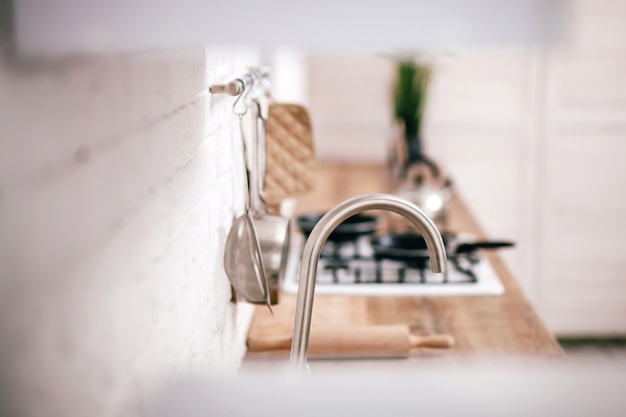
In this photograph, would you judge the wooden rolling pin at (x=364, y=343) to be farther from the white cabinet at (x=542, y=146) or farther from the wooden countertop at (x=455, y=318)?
the white cabinet at (x=542, y=146)

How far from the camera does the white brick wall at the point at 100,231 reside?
638 mm

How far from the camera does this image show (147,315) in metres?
0.93

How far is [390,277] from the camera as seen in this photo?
2.03 metres

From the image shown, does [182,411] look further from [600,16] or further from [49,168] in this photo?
[600,16]

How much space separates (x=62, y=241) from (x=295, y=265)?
145 centimetres

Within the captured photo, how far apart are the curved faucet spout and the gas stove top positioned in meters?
0.76

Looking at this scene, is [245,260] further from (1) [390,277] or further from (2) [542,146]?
Result: (2) [542,146]

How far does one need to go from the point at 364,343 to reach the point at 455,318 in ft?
1.02

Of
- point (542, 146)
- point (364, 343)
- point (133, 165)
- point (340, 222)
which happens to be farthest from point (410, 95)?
point (133, 165)

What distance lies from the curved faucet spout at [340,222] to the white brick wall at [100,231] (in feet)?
0.54

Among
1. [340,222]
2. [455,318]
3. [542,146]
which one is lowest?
[455,318]

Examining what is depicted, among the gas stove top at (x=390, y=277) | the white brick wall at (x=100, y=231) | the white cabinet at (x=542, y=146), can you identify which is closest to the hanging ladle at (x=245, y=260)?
the white brick wall at (x=100, y=231)

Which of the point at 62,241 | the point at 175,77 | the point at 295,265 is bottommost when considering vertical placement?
the point at 295,265

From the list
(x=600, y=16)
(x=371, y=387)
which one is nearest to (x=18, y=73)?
(x=371, y=387)
